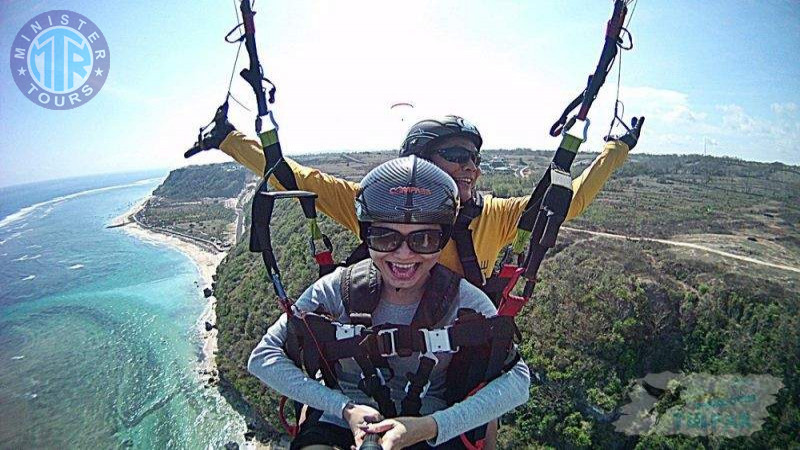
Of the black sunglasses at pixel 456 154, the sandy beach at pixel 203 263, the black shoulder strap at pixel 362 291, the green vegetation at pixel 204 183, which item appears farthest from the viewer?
the green vegetation at pixel 204 183

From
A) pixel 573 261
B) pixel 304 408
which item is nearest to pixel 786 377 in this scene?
pixel 573 261

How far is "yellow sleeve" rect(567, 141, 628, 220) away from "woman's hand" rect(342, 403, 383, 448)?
6.95 feet

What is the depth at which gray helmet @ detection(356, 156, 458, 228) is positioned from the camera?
2.20 m

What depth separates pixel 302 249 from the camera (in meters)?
44.2

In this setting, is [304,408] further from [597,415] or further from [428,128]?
[597,415]

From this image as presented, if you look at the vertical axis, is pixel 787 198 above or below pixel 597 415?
above

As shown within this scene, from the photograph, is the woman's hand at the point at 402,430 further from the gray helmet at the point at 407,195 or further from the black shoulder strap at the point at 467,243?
the black shoulder strap at the point at 467,243

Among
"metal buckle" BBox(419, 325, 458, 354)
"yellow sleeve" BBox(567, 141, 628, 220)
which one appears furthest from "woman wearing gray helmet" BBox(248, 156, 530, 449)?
"yellow sleeve" BBox(567, 141, 628, 220)

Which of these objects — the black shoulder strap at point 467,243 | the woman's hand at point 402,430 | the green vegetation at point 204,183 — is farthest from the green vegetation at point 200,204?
the woman's hand at point 402,430

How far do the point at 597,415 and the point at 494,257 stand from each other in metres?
22.9

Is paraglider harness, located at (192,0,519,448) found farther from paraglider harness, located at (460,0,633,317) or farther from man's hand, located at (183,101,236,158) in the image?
man's hand, located at (183,101,236,158)

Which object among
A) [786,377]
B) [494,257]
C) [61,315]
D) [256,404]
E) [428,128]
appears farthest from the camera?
[61,315]

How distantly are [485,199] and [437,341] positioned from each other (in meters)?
1.70

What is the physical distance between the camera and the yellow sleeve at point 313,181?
3.22 metres
